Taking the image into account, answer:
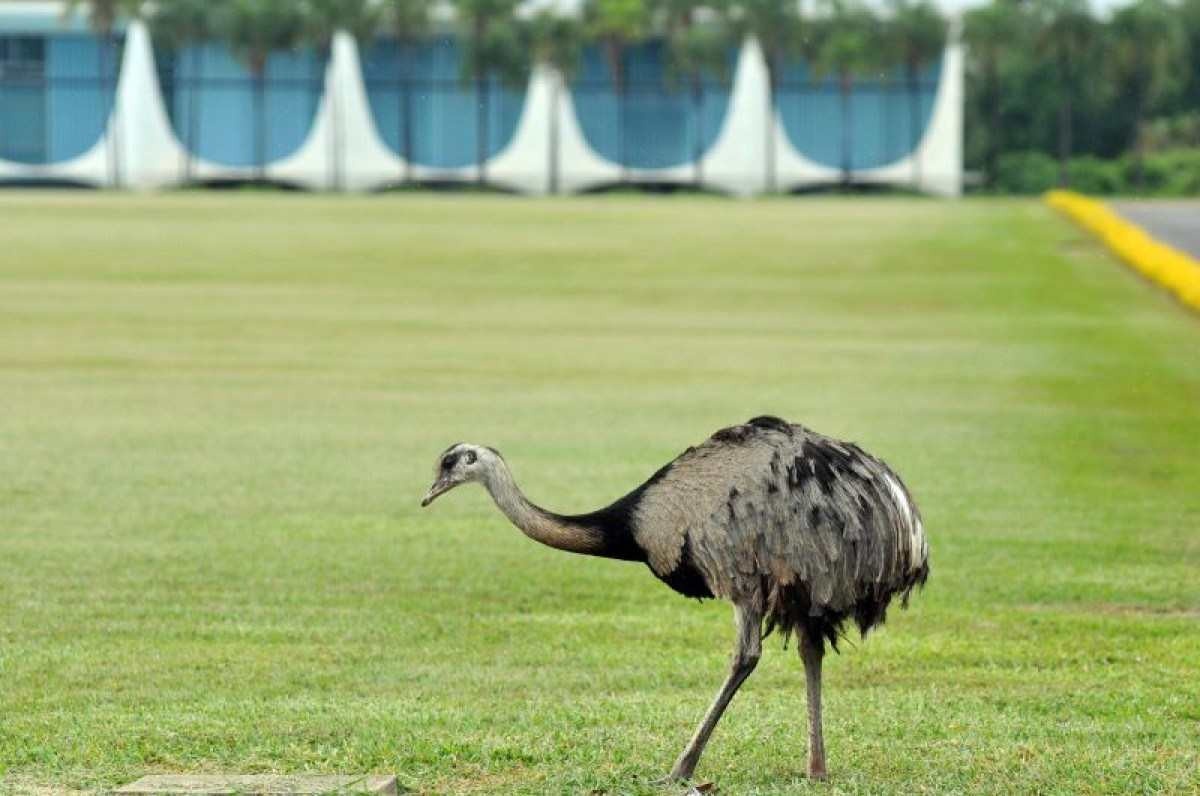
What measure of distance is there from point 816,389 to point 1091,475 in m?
7.31

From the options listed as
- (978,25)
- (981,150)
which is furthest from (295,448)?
(981,150)

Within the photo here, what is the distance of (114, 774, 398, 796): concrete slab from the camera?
8.16 m

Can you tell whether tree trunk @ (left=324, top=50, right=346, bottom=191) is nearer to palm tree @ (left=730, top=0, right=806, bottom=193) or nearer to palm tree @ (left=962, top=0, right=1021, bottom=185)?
palm tree @ (left=730, top=0, right=806, bottom=193)

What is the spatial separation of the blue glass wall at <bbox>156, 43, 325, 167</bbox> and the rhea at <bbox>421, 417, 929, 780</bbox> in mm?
116566

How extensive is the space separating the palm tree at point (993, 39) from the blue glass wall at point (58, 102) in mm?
45186

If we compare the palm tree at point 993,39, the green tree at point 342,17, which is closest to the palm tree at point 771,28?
the palm tree at point 993,39

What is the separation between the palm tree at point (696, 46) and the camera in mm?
119625

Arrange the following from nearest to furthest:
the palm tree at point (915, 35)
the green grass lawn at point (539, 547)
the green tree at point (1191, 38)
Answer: the green grass lawn at point (539, 547) → the palm tree at point (915, 35) → the green tree at point (1191, 38)

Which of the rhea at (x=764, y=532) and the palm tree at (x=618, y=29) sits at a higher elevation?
the palm tree at (x=618, y=29)

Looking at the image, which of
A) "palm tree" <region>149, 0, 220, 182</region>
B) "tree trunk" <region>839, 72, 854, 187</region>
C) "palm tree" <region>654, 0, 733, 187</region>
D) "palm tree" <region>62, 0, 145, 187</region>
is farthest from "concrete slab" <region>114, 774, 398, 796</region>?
"tree trunk" <region>839, 72, 854, 187</region>

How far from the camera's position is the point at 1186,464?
21172 millimetres

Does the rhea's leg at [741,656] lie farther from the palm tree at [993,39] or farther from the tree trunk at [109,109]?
the tree trunk at [109,109]

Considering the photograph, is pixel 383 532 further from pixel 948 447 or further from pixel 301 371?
pixel 301 371

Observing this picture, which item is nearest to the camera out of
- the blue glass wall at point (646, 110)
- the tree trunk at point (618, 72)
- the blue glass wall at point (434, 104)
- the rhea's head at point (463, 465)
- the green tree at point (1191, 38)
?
the rhea's head at point (463, 465)
